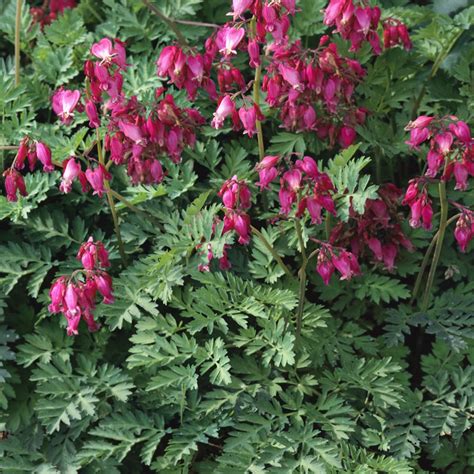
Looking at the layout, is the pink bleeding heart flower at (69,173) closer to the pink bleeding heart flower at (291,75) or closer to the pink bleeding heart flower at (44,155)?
the pink bleeding heart flower at (44,155)

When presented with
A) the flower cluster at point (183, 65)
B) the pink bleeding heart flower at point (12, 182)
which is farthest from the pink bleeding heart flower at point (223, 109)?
the pink bleeding heart flower at point (12, 182)

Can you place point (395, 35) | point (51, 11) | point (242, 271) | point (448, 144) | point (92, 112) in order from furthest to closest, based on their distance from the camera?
point (51, 11) → point (395, 35) → point (242, 271) → point (92, 112) → point (448, 144)

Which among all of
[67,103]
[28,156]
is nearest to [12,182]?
[28,156]

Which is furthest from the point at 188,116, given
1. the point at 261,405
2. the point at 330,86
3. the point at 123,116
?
the point at 261,405

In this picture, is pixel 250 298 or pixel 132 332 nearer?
pixel 250 298

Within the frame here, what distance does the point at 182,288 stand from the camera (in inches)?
148

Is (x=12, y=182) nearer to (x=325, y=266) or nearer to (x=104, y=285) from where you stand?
(x=104, y=285)

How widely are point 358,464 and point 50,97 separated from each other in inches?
89.0

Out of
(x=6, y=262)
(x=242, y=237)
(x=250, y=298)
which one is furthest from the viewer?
(x=6, y=262)

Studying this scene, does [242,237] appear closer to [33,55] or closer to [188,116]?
[188,116]

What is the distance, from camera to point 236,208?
3.12 meters

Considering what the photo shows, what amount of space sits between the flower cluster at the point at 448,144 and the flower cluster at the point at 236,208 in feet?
2.11

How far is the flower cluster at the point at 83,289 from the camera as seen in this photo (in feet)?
10.2

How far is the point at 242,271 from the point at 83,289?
80 centimetres
